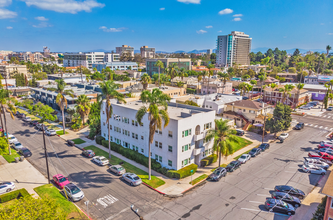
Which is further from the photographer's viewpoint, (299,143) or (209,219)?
(299,143)

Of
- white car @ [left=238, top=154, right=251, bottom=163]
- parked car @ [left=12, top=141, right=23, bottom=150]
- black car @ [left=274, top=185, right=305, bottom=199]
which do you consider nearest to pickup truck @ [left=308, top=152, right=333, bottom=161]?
white car @ [left=238, top=154, right=251, bottom=163]

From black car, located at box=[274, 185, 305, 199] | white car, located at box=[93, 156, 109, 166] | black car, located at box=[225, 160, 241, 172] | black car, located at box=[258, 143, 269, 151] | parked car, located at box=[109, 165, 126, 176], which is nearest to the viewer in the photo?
black car, located at box=[274, 185, 305, 199]

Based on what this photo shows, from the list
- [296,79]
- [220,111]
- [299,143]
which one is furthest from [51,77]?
[296,79]

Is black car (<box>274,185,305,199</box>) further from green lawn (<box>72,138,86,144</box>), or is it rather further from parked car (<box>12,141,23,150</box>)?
parked car (<box>12,141,23,150</box>)

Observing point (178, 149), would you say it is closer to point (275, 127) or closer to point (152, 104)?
point (152, 104)

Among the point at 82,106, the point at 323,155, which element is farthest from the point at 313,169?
the point at 82,106

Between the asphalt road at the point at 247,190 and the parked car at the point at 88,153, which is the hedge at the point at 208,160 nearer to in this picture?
the asphalt road at the point at 247,190

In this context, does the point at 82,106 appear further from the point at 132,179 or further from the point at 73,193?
the point at 73,193
